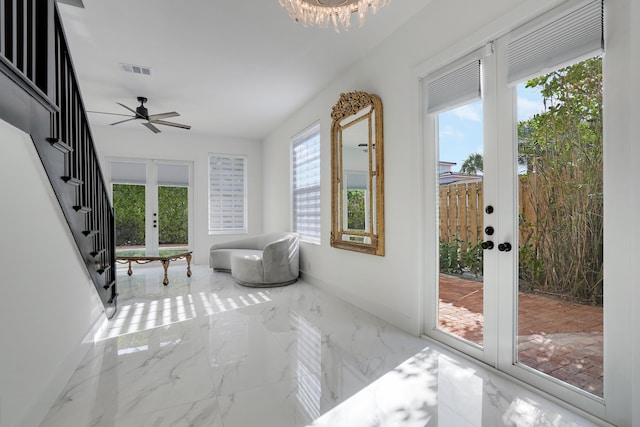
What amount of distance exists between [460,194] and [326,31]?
6.27 ft

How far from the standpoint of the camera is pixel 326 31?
305 centimetres

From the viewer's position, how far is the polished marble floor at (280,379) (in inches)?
66.3

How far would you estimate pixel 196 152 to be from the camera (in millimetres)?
6863

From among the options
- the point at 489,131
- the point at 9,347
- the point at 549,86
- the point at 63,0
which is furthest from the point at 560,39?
the point at 63,0

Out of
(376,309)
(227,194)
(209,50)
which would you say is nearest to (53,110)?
(209,50)

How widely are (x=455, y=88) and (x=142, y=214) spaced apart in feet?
20.3

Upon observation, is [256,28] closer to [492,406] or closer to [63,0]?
[63,0]

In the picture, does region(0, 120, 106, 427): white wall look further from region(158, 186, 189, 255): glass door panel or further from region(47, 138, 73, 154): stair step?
region(158, 186, 189, 255): glass door panel

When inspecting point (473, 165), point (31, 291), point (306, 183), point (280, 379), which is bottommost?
point (280, 379)

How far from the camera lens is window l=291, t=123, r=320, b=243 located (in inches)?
190

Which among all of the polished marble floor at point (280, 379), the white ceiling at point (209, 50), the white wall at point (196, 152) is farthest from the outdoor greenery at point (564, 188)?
the white wall at point (196, 152)

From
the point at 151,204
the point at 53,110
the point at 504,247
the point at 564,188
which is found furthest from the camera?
the point at 151,204

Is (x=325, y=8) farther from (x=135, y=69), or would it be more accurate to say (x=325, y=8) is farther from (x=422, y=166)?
(x=135, y=69)

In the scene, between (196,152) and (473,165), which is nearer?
(473,165)
